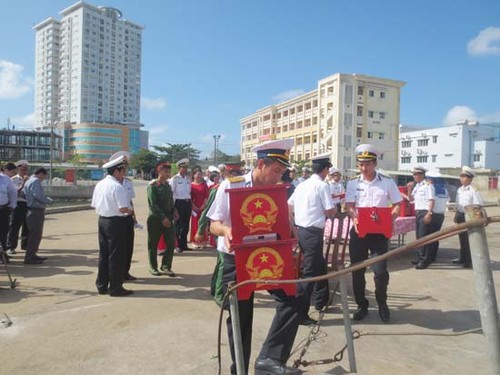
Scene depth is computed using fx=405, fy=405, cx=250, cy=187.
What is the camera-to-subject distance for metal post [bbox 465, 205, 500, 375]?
5.33 ft

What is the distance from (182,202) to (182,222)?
439mm

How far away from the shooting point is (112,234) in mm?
5391

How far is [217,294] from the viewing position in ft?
16.3

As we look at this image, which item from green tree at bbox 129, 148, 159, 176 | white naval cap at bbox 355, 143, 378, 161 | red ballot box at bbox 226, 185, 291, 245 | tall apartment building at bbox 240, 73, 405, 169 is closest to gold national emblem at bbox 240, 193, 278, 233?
red ballot box at bbox 226, 185, 291, 245

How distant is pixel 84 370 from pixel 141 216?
43.1 ft

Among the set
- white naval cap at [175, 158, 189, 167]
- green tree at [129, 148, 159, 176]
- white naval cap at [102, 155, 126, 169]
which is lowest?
white naval cap at [102, 155, 126, 169]

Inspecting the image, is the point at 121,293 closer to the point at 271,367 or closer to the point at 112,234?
the point at 112,234

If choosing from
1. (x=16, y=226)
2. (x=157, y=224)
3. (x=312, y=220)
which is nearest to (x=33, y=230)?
(x=16, y=226)

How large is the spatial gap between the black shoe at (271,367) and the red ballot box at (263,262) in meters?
0.65

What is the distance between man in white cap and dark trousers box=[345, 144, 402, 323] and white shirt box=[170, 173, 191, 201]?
15.3ft

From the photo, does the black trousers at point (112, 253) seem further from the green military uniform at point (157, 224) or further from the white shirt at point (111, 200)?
the green military uniform at point (157, 224)

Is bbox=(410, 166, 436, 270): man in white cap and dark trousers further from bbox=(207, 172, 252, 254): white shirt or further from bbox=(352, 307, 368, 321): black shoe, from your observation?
bbox=(207, 172, 252, 254): white shirt

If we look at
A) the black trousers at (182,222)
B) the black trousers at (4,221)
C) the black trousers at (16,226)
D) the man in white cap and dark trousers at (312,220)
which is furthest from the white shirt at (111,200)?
the black trousers at (16,226)

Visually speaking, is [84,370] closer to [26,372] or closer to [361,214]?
[26,372]
